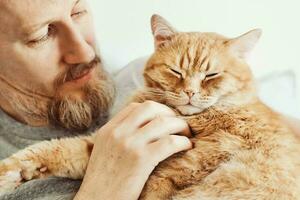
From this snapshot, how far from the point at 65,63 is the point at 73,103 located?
0.42 ft

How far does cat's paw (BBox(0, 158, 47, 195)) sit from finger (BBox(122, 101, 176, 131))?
0.25 meters

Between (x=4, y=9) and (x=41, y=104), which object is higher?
(x=4, y=9)

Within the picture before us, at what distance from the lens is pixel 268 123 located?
1.11 metres

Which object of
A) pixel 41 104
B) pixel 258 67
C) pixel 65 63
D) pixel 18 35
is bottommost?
pixel 258 67

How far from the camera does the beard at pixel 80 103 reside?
1.35 meters

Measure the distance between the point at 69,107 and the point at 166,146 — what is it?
0.46 meters

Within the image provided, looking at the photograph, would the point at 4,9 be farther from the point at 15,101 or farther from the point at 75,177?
the point at 75,177

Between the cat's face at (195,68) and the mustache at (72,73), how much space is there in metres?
0.23

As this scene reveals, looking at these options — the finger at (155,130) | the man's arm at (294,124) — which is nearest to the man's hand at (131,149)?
the finger at (155,130)

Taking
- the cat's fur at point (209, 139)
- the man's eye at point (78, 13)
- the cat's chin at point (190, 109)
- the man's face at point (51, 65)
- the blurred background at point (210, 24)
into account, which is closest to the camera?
the cat's fur at point (209, 139)

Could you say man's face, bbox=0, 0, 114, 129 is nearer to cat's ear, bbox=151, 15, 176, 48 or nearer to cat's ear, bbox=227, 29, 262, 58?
cat's ear, bbox=151, 15, 176, 48

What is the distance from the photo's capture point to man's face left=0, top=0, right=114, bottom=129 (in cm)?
122

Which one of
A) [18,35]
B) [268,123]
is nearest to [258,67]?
[268,123]

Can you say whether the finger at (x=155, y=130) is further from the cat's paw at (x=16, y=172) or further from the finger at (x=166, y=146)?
the cat's paw at (x=16, y=172)
